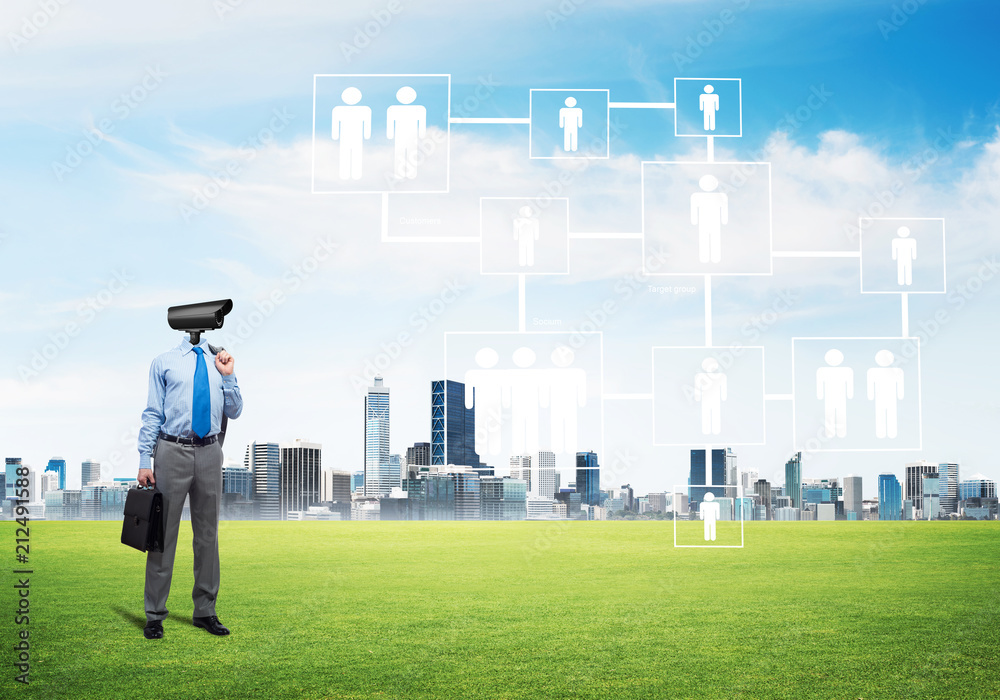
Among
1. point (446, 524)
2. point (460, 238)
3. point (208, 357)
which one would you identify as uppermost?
point (460, 238)

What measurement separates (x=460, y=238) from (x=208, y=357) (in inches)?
298

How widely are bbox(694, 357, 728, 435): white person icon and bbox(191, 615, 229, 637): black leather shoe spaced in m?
9.02

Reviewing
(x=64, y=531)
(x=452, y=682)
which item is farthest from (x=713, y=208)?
(x=64, y=531)

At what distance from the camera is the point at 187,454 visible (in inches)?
255

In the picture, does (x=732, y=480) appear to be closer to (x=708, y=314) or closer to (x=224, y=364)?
(x=708, y=314)

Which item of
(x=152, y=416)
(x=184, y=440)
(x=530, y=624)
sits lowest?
(x=530, y=624)

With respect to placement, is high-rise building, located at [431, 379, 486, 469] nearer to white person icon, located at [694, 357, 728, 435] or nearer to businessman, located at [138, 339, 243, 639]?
white person icon, located at [694, 357, 728, 435]

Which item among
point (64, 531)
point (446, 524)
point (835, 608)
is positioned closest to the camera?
point (835, 608)

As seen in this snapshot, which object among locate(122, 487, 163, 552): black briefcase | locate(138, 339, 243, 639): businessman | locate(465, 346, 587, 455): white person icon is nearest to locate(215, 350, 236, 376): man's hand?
locate(138, 339, 243, 639): businessman

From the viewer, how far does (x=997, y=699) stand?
16.2 ft

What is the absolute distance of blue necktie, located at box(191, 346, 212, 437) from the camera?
6.46 metres

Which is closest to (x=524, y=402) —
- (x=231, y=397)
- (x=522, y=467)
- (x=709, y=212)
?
(x=522, y=467)

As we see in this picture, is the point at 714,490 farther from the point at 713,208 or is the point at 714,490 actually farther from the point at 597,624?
the point at 597,624

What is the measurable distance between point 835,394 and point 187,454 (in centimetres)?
1083
